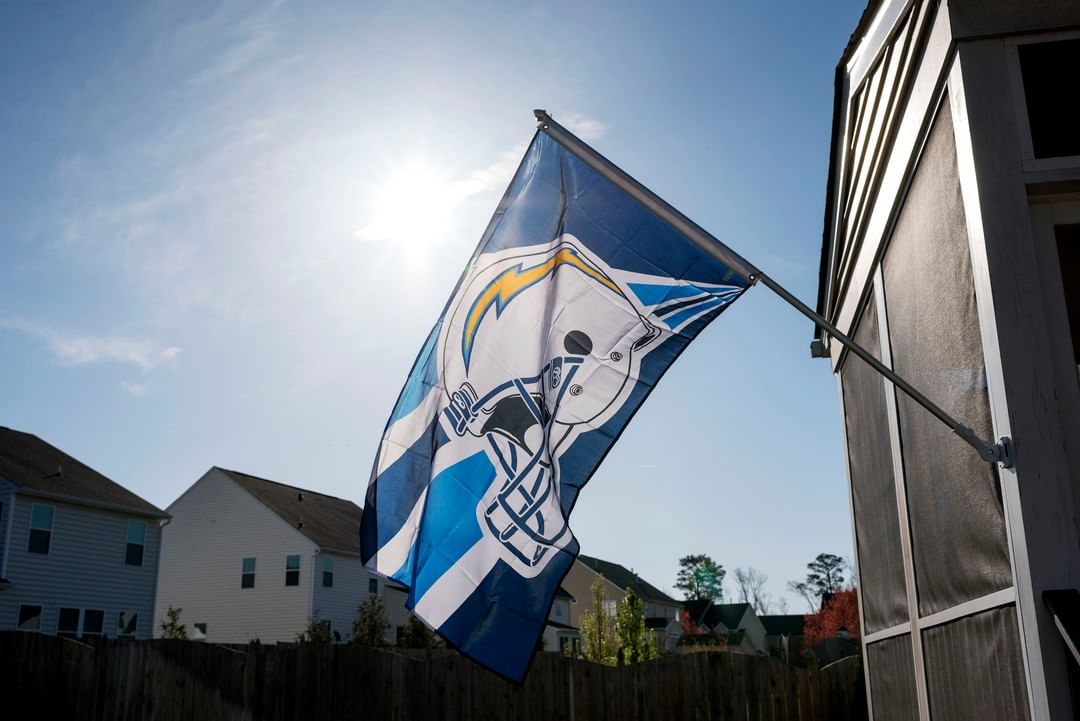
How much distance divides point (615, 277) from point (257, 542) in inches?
1247

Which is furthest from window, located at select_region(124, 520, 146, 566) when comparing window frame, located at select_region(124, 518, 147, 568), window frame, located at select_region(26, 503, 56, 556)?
window frame, located at select_region(26, 503, 56, 556)

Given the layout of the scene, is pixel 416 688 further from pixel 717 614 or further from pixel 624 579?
pixel 717 614

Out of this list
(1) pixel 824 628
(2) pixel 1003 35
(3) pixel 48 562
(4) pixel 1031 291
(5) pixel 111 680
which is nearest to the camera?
(4) pixel 1031 291

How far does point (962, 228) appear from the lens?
3.03m

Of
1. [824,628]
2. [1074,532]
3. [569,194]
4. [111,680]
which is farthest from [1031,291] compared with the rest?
[824,628]

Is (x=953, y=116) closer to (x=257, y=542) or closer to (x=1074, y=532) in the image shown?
(x=1074, y=532)

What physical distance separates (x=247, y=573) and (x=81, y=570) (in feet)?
25.8

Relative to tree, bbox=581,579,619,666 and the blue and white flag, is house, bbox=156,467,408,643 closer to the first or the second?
tree, bbox=581,579,619,666

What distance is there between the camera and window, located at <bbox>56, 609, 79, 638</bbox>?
2480 cm

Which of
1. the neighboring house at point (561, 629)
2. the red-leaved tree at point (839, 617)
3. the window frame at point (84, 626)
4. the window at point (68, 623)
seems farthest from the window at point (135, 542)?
the red-leaved tree at point (839, 617)

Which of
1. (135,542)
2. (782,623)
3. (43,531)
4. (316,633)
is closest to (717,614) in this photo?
(782,623)

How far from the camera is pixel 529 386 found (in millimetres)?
4113

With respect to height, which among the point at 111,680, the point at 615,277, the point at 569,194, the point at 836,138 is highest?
the point at 836,138

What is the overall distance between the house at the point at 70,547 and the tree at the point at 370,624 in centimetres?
700
